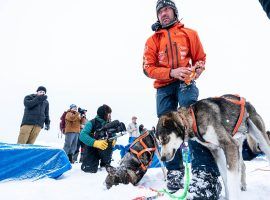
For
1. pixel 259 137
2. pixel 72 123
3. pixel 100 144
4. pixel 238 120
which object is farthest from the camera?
pixel 72 123

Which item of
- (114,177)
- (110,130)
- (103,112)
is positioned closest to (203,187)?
(114,177)

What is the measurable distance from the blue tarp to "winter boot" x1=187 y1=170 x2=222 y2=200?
9.84 ft

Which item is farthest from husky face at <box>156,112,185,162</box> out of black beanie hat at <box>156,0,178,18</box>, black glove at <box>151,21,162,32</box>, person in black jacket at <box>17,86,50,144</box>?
person in black jacket at <box>17,86,50,144</box>

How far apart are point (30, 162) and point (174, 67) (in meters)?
3.10

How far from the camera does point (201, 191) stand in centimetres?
244

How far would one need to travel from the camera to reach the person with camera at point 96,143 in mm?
5691

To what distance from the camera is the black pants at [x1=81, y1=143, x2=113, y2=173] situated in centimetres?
574

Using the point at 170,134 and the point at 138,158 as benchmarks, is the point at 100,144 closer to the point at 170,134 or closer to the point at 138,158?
the point at 138,158

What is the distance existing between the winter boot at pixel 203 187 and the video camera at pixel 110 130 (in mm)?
3252

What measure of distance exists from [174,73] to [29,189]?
2.20 meters

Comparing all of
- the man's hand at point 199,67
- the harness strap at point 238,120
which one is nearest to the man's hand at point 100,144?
the man's hand at point 199,67

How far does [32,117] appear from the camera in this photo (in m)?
6.34

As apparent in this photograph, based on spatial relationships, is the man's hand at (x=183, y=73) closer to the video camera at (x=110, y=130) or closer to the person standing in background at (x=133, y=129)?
the video camera at (x=110, y=130)

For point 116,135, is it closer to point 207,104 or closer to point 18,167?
point 18,167
